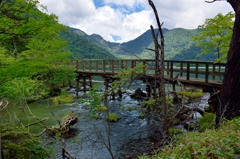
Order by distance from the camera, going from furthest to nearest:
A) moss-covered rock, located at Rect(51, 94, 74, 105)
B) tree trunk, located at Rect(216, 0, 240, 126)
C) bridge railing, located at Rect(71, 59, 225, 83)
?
moss-covered rock, located at Rect(51, 94, 74, 105)
bridge railing, located at Rect(71, 59, 225, 83)
tree trunk, located at Rect(216, 0, 240, 126)

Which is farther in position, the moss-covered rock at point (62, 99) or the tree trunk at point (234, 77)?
the moss-covered rock at point (62, 99)

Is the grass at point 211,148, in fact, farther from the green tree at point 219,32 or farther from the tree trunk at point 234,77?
the green tree at point 219,32

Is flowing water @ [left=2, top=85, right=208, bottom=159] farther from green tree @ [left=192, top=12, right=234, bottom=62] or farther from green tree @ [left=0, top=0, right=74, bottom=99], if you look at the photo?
green tree @ [left=192, top=12, right=234, bottom=62]

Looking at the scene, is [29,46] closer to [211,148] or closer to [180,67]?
[180,67]

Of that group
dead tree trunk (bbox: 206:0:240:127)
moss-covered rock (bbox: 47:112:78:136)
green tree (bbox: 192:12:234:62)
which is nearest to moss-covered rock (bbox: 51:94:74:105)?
moss-covered rock (bbox: 47:112:78:136)

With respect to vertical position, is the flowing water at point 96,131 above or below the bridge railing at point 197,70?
below

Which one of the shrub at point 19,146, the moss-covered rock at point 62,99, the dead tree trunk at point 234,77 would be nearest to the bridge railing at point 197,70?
the dead tree trunk at point 234,77

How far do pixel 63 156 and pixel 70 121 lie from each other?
2904 millimetres

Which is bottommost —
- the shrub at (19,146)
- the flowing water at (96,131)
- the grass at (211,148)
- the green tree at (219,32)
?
the flowing water at (96,131)

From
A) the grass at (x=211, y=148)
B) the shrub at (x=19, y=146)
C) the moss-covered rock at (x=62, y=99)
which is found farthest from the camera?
the moss-covered rock at (x=62, y=99)

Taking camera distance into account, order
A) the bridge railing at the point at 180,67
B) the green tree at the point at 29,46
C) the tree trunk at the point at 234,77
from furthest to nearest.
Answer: the bridge railing at the point at 180,67
the green tree at the point at 29,46
the tree trunk at the point at 234,77

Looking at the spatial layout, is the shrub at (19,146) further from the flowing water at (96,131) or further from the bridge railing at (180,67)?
the bridge railing at (180,67)

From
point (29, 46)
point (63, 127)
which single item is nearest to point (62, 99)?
point (29, 46)

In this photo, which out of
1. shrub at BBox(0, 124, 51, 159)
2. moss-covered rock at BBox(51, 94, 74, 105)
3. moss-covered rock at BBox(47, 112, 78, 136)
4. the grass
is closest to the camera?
the grass
